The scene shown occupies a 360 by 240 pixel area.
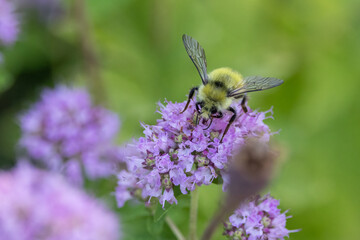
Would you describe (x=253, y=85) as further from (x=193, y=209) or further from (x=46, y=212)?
(x=46, y=212)

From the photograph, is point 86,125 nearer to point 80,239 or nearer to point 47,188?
point 47,188

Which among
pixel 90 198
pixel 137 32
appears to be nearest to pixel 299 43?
pixel 137 32

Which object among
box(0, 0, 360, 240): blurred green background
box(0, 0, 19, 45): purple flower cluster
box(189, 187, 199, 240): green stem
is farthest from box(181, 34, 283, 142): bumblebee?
box(0, 0, 360, 240): blurred green background

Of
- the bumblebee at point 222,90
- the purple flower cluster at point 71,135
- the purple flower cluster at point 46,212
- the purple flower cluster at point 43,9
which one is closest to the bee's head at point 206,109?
the bumblebee at point 222,90

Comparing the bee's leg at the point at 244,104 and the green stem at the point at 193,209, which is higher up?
the bee's leg at the point at 244,104

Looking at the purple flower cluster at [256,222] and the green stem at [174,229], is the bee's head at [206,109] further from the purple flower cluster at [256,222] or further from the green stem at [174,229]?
the green stem at [174,229]
